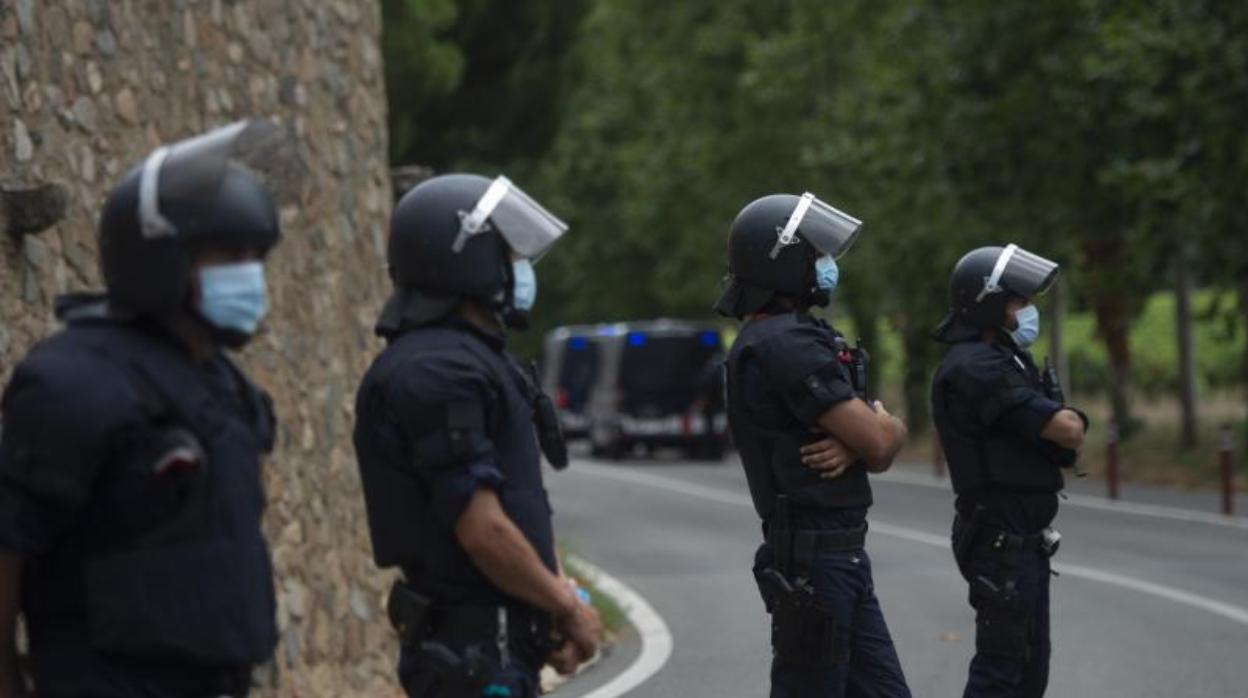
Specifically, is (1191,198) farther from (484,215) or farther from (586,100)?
(586,100)

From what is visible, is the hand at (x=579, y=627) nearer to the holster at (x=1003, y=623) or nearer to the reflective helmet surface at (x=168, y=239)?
the reflective helmet surface at (x=168, y=239)

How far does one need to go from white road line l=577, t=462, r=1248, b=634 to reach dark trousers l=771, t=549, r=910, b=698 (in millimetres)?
7202

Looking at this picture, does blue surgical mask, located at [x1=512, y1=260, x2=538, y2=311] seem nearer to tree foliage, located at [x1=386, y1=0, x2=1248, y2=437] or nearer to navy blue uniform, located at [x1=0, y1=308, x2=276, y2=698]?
navy blue uniform, located at [x1=0, y1=308, x2=276, y2=698]

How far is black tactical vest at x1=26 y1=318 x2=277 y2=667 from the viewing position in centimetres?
421

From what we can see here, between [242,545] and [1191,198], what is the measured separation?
22.7 metres

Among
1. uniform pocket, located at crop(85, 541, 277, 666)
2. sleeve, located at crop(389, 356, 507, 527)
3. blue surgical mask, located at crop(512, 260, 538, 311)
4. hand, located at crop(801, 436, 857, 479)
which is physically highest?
blue surgical mask, located at crop(512, 260, 538, 311)

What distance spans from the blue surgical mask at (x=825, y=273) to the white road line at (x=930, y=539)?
726 centimetres

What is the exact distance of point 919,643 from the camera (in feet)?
42.1

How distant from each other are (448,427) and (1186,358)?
94.4 feet

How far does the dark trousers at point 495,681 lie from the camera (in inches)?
202

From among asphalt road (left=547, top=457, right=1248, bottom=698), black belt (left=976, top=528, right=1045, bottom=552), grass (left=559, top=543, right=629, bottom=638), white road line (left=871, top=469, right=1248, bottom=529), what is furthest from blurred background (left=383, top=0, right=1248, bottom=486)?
black belt (left=976, top=528, right=1045, bottom=552)

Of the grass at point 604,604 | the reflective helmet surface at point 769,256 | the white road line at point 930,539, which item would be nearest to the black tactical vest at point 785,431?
the reflective helmet surface at point 769,256

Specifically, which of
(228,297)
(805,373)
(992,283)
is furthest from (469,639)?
(992,283)

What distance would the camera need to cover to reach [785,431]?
6938 mm
